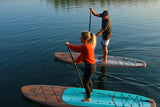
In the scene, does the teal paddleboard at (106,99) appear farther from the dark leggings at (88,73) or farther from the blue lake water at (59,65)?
the blue lake water at (59,65)

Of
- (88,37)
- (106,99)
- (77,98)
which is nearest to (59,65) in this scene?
(77,98)

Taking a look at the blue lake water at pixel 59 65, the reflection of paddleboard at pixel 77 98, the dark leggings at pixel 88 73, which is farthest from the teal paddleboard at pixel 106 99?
the blue lake water at pixel 59 65

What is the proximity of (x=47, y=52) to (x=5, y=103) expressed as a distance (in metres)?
5.48

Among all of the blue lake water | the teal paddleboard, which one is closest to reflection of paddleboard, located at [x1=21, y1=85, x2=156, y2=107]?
the teal paddleboard

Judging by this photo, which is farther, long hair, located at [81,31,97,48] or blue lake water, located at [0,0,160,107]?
blue lake water, located at [0,0,160,107]

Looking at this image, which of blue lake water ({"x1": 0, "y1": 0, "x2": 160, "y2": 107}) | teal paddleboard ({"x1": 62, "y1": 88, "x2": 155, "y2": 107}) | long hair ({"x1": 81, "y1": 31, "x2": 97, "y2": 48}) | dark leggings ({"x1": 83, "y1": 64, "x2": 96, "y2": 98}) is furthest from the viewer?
blue lake water ({"x1": 0, "y1": 0, "x2": 160, "y2": 107})

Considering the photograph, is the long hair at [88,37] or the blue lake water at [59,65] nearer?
the long hair at [88,37]

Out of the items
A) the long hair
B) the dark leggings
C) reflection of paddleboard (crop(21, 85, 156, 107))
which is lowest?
reflection of paddleboard (crop(21, 85, 156, 107))

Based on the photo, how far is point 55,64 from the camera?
29.6 ft

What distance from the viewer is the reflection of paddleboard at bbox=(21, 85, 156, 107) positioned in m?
4.88

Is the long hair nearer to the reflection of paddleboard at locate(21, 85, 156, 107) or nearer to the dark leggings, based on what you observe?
the dark leggings

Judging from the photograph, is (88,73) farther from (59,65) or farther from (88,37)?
(59,65)

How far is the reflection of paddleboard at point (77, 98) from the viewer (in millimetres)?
4875

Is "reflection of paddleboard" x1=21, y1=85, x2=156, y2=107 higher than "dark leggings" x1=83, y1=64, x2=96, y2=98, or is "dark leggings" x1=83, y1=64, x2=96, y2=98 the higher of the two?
"dark leggings" x1=83, y1=64, x2=96, y2=98
